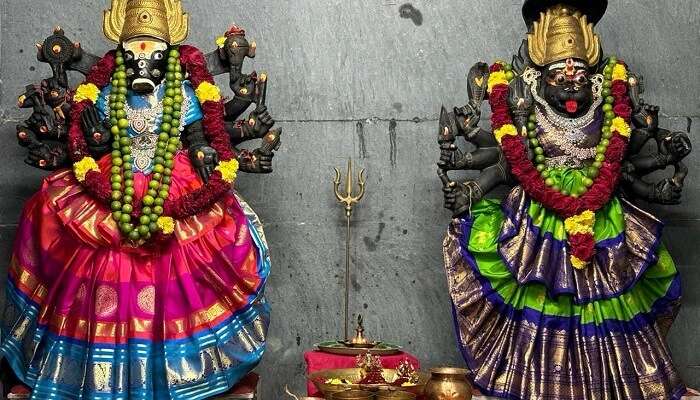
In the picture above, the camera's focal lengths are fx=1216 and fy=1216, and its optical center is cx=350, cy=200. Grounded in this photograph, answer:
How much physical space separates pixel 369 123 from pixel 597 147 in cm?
Result: 128

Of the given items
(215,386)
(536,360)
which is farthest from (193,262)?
(536,360)

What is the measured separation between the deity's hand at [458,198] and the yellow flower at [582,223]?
1.48ft

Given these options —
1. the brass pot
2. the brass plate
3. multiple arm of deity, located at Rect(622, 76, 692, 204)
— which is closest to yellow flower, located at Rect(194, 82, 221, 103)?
the brass plate

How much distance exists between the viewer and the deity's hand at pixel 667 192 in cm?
528

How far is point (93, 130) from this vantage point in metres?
5.12

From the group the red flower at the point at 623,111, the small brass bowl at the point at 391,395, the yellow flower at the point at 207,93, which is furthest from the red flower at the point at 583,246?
the yellow flower at the point at 207,93

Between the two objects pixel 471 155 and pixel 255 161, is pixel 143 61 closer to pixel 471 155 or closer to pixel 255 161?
pixel 255 161

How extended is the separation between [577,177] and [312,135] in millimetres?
1460

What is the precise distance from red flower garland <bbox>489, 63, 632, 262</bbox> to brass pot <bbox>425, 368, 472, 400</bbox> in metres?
0.91

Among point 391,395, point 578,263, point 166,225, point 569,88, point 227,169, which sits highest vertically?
point 569,88

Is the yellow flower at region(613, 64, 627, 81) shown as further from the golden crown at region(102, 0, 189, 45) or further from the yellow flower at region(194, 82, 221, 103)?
the golden crown at region(102, 0, 189, 45)

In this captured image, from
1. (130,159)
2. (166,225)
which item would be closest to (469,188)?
(166,225)

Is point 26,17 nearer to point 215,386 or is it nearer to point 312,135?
point 312,135

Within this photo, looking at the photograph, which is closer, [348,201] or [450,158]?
[450,158]
